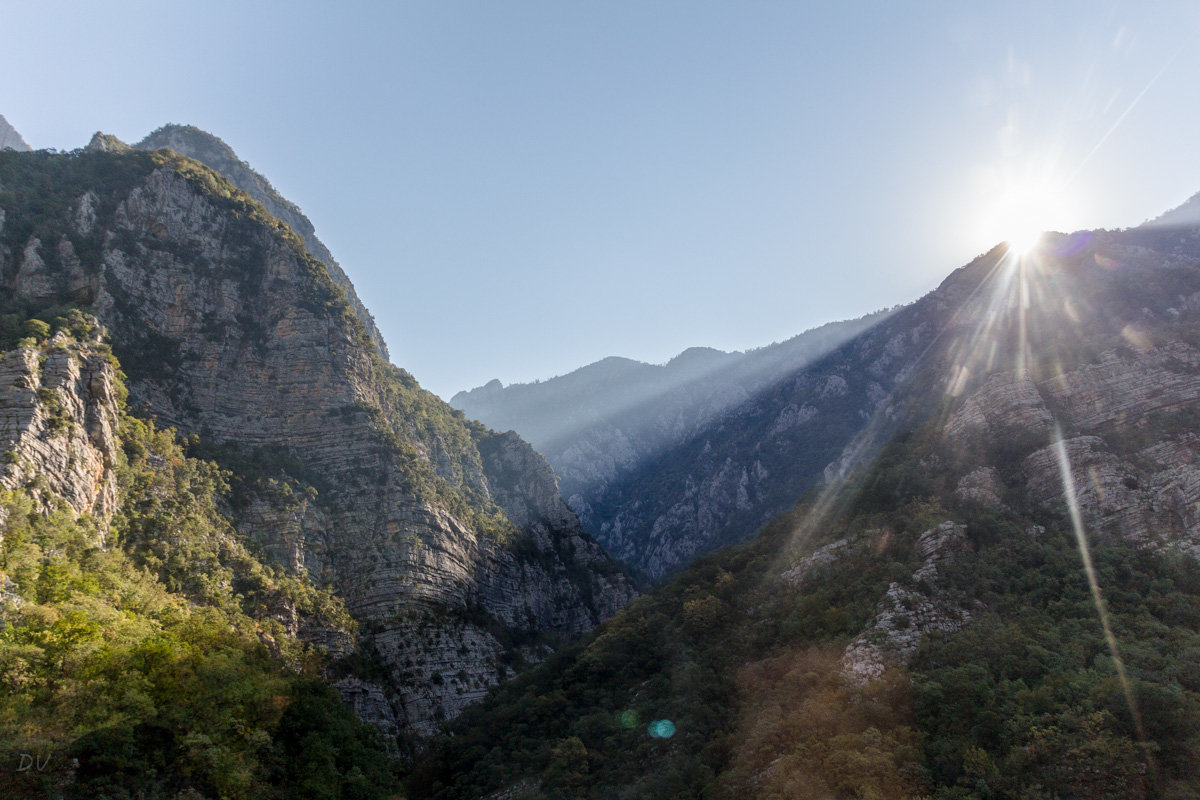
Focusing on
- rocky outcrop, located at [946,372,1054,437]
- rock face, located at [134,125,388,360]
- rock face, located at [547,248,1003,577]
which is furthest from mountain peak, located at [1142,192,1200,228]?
rock face, located at [134,125,388,360]

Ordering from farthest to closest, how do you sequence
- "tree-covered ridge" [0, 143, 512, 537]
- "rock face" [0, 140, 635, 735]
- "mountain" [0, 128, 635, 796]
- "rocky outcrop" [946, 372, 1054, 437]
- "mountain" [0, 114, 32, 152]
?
"mountain" [0, 114, 32, 152] → "rock face" [0, 140, 635, 735] → "tree-covered ridge" [0, 143, 512, 537] → "rocky outcrop" [946, 372, 1054, 437] → "mountain" [0, 128, 635, 796]

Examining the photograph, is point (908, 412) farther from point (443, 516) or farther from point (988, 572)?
point (443, 516)

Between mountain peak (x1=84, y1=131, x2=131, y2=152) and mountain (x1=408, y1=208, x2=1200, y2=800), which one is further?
mountain peak (x1=84, y1=131, x2=131, y2=152)

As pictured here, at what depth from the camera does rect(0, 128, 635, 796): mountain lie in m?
39.6

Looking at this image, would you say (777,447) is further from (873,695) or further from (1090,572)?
(873,695)

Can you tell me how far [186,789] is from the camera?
25344 millimetres

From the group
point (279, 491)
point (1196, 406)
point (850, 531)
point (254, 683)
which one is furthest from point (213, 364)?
point (1196, 406)

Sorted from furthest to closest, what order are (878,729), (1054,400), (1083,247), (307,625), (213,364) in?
1. (1083,247)
2. (213,364)
3. (307,625)
4. (1054,400)
5. (878,729)

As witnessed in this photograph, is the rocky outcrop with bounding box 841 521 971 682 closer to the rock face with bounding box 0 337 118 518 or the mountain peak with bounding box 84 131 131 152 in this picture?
the rock face with bounding box 0 337 118 518

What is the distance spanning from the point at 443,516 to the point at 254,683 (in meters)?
34.9

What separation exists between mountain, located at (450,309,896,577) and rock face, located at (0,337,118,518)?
278ft

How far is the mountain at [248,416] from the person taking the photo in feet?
130

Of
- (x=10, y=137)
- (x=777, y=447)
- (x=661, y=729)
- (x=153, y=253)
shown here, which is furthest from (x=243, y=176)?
(x=661, y=729)

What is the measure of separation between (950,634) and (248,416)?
61.9 m
